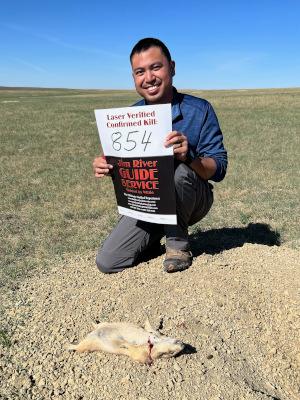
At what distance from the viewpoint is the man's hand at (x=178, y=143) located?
229cm

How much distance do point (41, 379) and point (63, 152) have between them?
8600mm

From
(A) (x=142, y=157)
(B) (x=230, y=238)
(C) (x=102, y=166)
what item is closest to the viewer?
(A) (x=142, y=157)

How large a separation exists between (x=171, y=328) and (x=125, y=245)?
98 centimetres

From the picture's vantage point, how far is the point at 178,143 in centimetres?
235

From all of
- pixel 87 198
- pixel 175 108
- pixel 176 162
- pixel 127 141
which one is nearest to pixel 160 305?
pixel 176 162

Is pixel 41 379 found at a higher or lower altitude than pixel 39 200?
higher

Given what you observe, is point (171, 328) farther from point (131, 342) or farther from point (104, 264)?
point (104, 264)

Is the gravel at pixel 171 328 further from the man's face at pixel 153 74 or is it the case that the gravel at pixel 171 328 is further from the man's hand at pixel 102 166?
the man's face at pixel 153 74

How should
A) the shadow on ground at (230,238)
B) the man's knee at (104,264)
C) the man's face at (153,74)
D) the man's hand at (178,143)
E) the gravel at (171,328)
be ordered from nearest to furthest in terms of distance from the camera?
the gravel at (171,328)
the man's hand at (178,143)
the man's face at (153,74)
the man's knee at (104,264)
the shadow on ground at (230,238)

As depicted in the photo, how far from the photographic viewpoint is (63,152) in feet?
32.8

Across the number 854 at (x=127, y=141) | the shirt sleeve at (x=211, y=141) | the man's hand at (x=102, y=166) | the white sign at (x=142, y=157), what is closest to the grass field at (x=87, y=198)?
the shirt sleeve at (x=211, y=141)

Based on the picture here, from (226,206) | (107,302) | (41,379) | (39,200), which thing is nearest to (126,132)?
(107,302)

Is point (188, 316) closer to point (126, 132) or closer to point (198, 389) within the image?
point (198, 389)

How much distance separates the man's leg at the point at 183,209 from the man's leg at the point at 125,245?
237 millimetres
